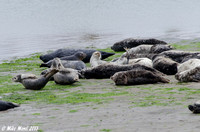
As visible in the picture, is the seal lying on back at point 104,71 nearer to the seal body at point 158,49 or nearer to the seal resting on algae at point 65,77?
the seal resting on algae at point 65,77

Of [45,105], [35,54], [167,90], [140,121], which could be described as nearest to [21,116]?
[45,105]

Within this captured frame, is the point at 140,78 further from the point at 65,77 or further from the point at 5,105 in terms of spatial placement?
the point at 5,105

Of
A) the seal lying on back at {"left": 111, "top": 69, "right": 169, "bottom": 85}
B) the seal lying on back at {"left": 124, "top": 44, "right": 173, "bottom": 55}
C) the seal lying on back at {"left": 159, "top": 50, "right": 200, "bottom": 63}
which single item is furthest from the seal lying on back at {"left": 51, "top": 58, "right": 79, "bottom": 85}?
the seal lying on back at {"left": 124, "top": 44, "right": 173, "bottom": 55}

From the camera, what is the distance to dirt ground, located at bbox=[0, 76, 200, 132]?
4.33m

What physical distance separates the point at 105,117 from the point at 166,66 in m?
4.42

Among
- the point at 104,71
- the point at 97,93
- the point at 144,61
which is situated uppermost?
the point at 144,61

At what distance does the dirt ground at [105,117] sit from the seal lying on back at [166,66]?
9.39ft

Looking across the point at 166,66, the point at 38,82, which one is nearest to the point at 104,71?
the point at 166,66

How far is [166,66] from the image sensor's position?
30.3 feet

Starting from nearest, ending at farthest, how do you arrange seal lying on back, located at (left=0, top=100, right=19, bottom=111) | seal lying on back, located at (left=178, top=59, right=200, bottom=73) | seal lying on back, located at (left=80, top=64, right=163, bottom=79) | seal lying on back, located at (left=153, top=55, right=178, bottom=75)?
seal lying on back, located at (left=0, top=100, right=19, bottom=111) → seal lying on back, located at (left=178, top=59, right=200, bottom=73) → seal lying on back, located at (left=80, top=64, right=163, bottom=79) → seal lying on back, located at (left=153, top=55, right=178, bottom=75)

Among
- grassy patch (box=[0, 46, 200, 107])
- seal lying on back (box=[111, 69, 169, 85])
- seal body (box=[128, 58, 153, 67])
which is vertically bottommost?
grassy patch (box=[0, 46, 200, 107])

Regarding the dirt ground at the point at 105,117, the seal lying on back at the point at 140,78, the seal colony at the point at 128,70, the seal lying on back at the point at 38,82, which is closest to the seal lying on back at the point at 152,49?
the seal colony at the point at 128,70

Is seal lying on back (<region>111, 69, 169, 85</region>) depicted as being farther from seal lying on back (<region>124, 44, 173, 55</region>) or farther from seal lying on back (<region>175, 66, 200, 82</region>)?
seal lying on back (<region>124, 44, 173, 55</region>)

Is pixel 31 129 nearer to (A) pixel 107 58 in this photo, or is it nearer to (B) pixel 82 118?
(B) pixel 82 118
